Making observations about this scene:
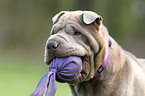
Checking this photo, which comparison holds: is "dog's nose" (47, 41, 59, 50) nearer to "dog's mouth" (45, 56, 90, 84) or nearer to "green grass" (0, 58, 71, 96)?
"dog's mouth" (45, 56, 90, 84)

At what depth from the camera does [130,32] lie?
2608 centimetres

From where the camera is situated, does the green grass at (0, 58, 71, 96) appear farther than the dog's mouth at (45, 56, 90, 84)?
Yes

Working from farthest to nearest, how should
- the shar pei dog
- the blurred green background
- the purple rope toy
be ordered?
the blurred green background → the shar pei dog → the purple rope toy

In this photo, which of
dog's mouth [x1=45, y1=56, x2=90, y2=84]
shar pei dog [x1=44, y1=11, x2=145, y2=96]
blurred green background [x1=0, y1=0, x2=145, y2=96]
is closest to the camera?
shar pei dog [x1=44, y1=11, x2=145, y2=96]

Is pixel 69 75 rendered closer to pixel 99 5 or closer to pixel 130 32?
pixel 99 5

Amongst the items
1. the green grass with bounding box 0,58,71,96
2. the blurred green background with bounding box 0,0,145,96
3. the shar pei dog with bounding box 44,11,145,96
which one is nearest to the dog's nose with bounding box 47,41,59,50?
the shar pei dog with bounding box 44,11,145,96

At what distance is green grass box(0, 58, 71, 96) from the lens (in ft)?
37.1

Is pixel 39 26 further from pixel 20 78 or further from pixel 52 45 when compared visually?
pixel 52 45

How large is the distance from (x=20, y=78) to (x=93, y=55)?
995cm

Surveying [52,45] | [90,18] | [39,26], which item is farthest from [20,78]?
[52,45]

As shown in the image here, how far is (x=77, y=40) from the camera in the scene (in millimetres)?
4602

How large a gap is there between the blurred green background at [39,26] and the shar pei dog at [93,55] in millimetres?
11155

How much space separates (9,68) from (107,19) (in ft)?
34.0

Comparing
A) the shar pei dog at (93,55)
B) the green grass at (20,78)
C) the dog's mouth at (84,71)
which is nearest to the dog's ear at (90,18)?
the shar pei dog at (93,55)
